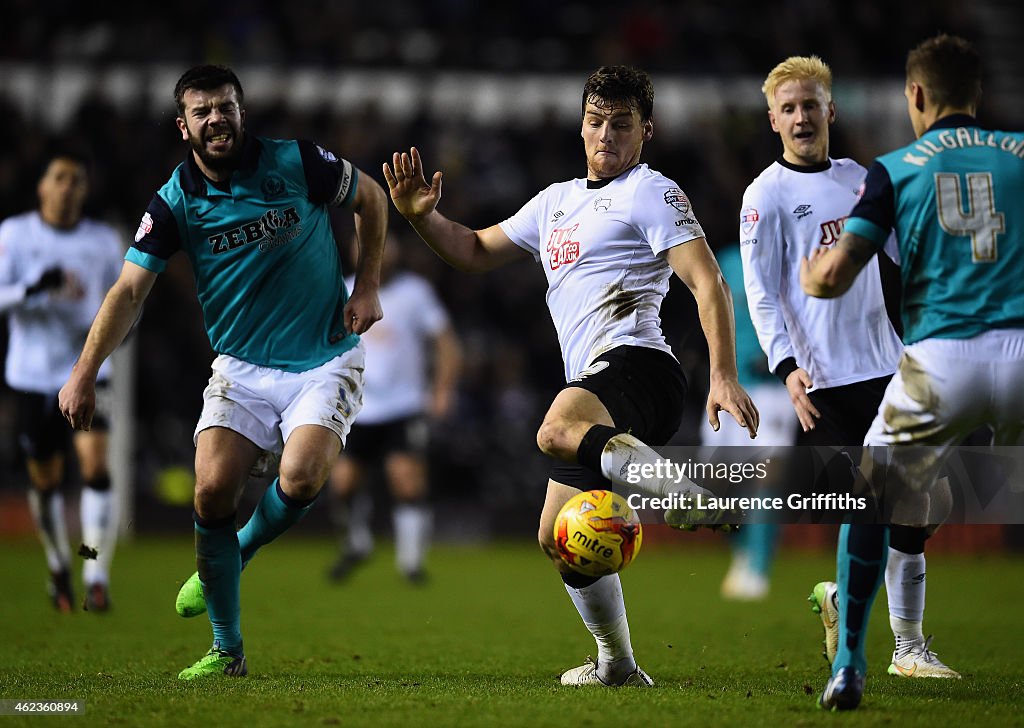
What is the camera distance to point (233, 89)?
19.4 feet

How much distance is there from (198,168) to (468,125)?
1359 cm

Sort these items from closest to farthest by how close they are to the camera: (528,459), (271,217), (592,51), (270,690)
Answer: 1. (270,690)
2. (271,217)
3. (528,459)
4. (592,51)

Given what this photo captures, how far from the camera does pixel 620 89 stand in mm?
5617

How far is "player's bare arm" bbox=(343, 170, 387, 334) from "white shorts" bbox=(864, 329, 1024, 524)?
8.44ft

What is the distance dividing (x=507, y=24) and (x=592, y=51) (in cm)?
147

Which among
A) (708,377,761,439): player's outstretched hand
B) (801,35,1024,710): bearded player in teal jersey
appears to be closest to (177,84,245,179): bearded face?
(708,377,761,439): player's outstretched hand

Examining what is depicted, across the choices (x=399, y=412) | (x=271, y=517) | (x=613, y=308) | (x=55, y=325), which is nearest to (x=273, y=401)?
(x=271, y=517)

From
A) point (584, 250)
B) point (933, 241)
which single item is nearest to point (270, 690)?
point (584, 250)

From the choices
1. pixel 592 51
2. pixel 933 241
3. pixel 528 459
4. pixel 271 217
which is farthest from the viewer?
pixel 592 51

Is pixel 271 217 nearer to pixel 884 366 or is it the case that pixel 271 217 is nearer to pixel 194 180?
pixel 194 180

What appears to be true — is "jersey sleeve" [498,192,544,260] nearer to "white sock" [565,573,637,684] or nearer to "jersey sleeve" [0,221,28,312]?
"white sock" [565,573,637,684]

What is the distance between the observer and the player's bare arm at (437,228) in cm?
600

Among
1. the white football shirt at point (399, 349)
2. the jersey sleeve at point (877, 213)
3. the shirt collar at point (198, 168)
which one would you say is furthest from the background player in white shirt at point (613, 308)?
the white football shirt at point (399, 349)

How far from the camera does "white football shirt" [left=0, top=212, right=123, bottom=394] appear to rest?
899 centimetres
